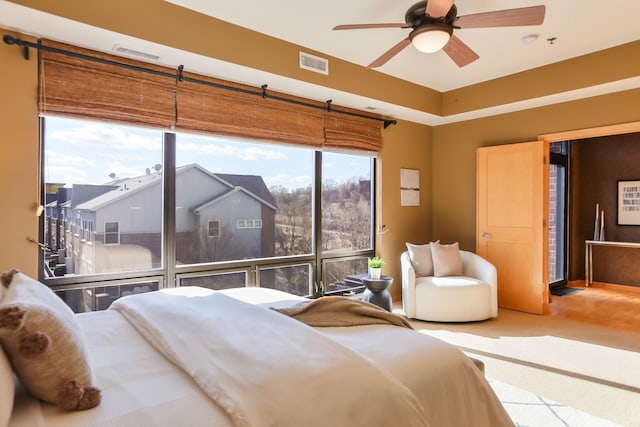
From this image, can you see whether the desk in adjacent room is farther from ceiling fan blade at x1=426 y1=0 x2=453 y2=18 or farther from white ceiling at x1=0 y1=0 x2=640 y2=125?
ceiling fan blade at x1=426 y1=0 x2=453 y2=18

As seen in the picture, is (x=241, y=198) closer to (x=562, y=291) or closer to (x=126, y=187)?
(x=126, y=187)

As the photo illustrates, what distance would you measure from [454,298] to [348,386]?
327 cm

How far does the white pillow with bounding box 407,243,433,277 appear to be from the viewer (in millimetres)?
4679

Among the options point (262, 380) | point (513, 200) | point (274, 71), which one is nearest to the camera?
point (262, 380)

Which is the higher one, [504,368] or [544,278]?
[544,278]

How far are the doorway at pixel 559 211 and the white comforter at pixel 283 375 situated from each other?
5917mm

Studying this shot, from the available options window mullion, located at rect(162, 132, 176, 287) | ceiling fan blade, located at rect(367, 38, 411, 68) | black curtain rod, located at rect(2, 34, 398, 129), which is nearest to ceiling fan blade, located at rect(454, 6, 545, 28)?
ceiling fan blade, located at rect(367, 38, 411, 68)

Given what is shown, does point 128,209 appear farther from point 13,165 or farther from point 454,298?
point 454,298

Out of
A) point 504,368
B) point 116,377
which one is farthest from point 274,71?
point 504,368

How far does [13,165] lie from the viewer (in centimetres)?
269

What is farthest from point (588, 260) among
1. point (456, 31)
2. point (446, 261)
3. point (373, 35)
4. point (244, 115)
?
point (244, 115)

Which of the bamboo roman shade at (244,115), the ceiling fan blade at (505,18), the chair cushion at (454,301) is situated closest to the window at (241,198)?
the bamboo roman shade at (244,115)

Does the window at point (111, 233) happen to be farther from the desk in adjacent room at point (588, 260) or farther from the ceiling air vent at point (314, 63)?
the desk in adjacent room at point (588, 260)

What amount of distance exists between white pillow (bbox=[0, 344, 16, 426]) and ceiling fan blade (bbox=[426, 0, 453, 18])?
2556mm
